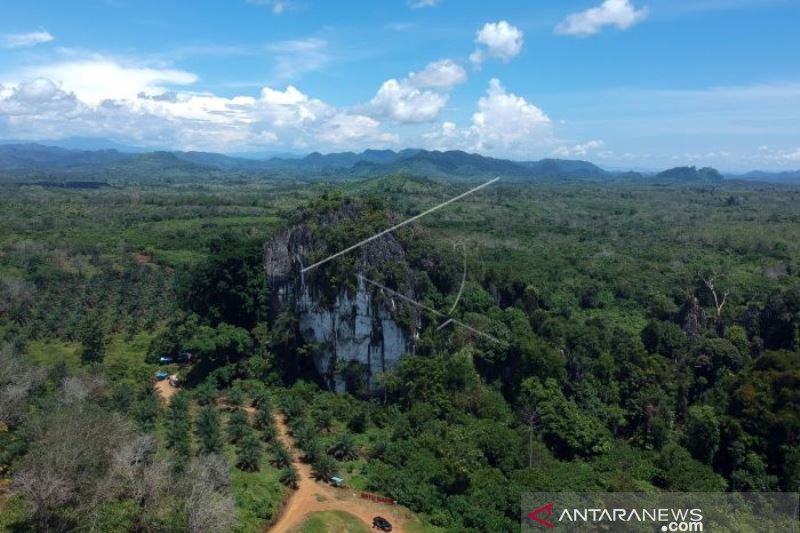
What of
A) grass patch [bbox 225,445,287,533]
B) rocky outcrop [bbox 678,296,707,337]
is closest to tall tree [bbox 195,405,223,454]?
grass patch [bbox 225,445,287,533]

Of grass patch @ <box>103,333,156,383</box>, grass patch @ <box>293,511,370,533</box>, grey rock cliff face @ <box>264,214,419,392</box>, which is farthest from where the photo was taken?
grass patch @ <box>103,333,156,383</box>

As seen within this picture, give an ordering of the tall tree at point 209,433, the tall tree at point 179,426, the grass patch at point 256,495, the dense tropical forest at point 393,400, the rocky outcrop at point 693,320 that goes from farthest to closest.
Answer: the rocky outcrop at point 693,320
the tall tree at point 209,433
the tall tree at point 179,426
the grass patch at point 256,495
the dense tropical forest at point 393,400

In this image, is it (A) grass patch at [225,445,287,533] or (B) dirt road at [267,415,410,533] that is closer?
(A) grass patch at [225,445,287,533]

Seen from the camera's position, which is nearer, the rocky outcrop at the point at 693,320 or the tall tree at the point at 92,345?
the rocky outcrop at the point at 693,320

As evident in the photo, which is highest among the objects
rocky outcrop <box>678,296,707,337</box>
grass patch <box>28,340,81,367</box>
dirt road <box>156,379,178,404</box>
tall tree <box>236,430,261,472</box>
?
rocky outcrop <box>678,296,707,337</box>

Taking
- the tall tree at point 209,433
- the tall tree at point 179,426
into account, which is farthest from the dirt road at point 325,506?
the tall tree at point 179,426

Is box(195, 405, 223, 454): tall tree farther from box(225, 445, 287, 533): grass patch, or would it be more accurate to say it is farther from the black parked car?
the black parked car

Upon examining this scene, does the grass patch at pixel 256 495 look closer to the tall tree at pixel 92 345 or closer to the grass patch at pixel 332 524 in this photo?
the grass patch at pixel 332 524
